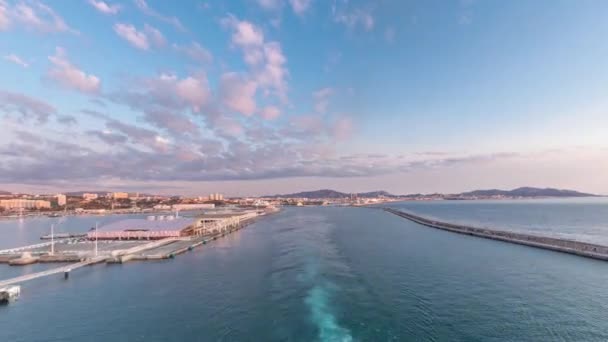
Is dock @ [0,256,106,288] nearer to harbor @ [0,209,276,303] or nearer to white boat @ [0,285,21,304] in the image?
harbor @ [0,209,276,303]

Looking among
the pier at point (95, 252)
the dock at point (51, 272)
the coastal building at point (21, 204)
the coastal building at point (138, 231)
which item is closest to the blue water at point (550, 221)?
the pier at point (95, 252)

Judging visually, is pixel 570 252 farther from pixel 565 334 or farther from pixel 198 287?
pixel 198 287

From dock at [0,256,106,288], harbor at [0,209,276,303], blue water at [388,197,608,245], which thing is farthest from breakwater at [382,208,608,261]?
dock at [0,256,106,288]

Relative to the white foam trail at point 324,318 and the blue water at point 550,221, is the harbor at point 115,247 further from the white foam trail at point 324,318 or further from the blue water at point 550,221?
the blue water at point 550,221

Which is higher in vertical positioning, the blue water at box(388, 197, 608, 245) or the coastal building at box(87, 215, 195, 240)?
the coastal building at box(87, 215, 195, 240)

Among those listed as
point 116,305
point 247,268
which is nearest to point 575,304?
point 247,268

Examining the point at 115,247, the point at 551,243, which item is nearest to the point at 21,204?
the point at 115,247

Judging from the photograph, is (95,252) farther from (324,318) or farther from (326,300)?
(324,318)

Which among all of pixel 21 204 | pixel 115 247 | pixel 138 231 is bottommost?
pixel 115 247

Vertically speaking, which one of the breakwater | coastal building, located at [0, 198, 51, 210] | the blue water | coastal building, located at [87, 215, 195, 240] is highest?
coastal building, located at [0, 198, 51, 210]
